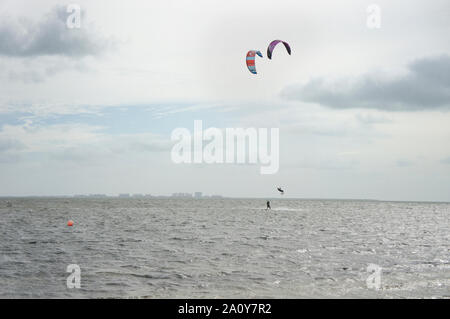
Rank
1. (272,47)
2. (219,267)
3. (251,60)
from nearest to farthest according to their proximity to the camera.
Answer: (219,267) < (272,47) < (251,60)

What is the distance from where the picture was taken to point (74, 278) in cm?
2159

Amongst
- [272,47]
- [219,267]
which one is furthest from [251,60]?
[219,267]

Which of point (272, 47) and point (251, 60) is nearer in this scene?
point (272, 47)

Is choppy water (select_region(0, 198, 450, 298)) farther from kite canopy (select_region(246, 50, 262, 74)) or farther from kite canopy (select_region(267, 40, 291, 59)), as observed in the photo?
kite canopy (select_region(267, 40, 291, 59))

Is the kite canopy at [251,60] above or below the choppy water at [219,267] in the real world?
above

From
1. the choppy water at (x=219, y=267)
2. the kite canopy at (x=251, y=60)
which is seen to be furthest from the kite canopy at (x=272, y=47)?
the choppy water at (x=219, y=267)

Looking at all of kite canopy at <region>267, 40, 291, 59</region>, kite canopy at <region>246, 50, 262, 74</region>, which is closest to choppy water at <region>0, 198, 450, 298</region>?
kite canopy at <region>246, 50, 262, 74</region>

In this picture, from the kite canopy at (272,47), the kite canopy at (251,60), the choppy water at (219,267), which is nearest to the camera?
the choppy water at (219,267)

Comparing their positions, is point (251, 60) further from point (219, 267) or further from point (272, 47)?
point (219, 267)

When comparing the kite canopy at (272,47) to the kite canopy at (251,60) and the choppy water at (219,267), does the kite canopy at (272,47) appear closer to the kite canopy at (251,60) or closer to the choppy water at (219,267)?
the kite canopy at (251,60)

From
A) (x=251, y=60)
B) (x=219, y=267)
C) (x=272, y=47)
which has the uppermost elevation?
(x=272, y=47)

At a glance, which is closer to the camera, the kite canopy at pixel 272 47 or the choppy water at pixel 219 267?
the choppy water at pixel 219 267
